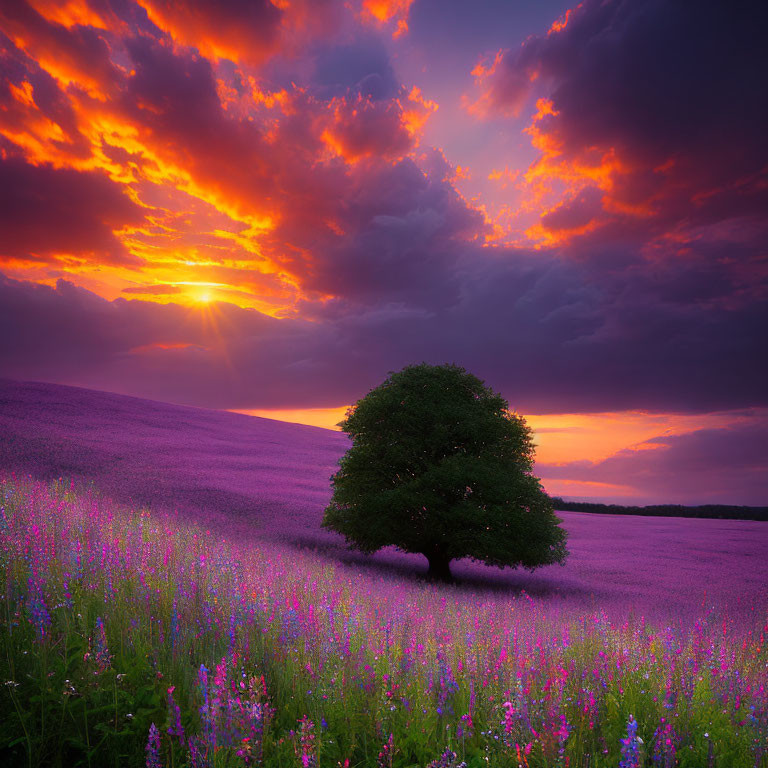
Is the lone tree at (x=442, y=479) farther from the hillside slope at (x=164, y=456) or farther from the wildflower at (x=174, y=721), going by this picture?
the wildflower at (x=174, y=721)

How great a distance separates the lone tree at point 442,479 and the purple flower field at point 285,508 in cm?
167

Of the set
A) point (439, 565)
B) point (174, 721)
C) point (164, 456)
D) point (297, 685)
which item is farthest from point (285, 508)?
point (174, 721)

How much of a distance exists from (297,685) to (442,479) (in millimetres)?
13988

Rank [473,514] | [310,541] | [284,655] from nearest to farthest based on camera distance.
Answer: [284,655] < [473,514] < [310,541]

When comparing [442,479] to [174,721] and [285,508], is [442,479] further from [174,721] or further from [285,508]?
[174,721]

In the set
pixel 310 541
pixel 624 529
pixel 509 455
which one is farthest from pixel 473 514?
pixel 624 529

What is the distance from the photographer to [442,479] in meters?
18.2

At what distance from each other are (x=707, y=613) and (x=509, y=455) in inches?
325

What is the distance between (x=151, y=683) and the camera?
442cm

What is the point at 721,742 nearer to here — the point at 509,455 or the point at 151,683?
the point at 151,683

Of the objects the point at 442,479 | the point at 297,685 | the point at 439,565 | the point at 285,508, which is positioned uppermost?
the point at 442,479

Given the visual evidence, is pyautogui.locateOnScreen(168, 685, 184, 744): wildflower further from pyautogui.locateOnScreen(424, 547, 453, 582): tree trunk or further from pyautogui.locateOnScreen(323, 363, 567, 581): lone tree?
pyautogui.locateOnScreen(424, 547, 453, 582): tree trunk

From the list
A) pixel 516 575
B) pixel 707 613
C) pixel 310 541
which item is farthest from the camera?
pixel 516 575

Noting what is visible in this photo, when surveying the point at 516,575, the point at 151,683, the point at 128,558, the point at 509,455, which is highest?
the point at 509,455
